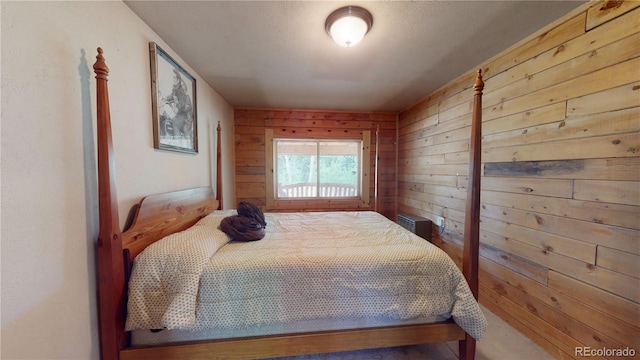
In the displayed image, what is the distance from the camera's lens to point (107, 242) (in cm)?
101

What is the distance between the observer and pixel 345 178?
12.6 feet

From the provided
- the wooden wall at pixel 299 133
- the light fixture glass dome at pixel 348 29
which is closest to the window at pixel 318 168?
the wooden wall at pixel 299 133

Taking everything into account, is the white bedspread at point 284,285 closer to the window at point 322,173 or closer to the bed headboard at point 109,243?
the bed headboard at point 109,243

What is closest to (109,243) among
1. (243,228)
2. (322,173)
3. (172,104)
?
(243,228)

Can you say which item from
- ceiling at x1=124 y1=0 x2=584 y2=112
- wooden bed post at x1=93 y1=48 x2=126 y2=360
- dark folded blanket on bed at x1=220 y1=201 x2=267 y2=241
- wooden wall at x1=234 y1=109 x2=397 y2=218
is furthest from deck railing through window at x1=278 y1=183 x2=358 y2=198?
wooden bed post at x1=93 y1=48 x2=126 y2=360

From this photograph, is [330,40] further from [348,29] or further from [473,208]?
[473,208]

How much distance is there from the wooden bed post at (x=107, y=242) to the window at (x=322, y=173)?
8.47 feet

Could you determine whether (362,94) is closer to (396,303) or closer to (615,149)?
(615,149)

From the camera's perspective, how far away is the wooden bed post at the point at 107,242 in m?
0.99

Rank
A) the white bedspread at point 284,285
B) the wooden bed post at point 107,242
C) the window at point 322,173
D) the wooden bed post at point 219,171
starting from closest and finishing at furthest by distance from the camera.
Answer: the wooden bed post at point 107,242, the white bedspread at point 284,285, the wooden bed post at point 219,171, the window at point 322,173

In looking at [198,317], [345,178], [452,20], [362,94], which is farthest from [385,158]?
[198,317]

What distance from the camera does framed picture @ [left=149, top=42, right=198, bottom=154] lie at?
1502 millimetres

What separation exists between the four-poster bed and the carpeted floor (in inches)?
7.7

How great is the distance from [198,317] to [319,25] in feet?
6.25
